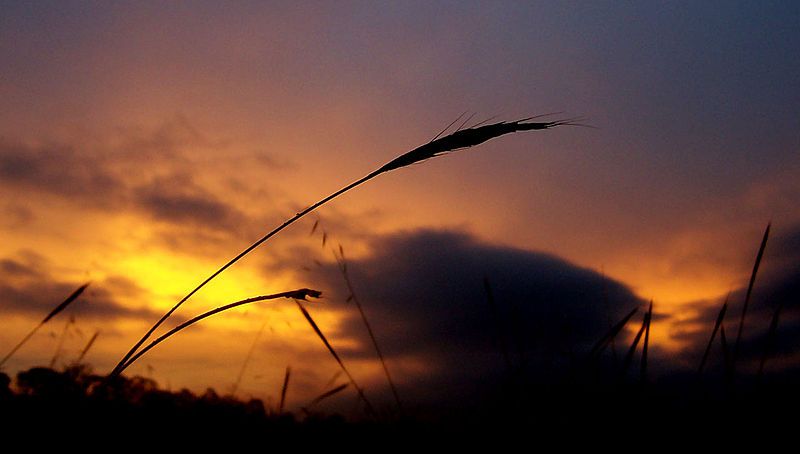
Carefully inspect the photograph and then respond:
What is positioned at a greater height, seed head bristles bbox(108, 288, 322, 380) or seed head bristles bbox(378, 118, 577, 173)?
seed head bristles bbox(378, 118, 577, 173)

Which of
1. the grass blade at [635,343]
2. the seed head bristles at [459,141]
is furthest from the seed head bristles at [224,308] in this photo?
the grass blade at [635,343]

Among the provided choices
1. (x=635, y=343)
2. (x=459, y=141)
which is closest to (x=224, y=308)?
(x=459, y=141)

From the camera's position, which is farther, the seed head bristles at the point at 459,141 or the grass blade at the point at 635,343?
the grass blade at the point at 635,343

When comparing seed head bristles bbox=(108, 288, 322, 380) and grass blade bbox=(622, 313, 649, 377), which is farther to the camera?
grass blade bbox=(622, 313, 649, 377)

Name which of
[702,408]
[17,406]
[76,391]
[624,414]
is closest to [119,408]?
[76,391]

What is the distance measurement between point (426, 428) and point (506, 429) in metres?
0.30

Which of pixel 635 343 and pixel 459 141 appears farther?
pixel 635 343

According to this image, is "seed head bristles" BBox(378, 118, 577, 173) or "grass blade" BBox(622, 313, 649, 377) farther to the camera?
"grass blade" BBox(622, 313, 649, 377)

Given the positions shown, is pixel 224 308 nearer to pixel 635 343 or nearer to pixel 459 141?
pixel 459 141

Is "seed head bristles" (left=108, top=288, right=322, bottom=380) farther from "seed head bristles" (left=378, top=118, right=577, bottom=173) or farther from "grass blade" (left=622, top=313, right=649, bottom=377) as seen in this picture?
"grass blade" (left=622, top=313, right=649, bottom=377)

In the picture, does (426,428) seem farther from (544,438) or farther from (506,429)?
(544,438)

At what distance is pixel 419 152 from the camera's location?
1.51 metres

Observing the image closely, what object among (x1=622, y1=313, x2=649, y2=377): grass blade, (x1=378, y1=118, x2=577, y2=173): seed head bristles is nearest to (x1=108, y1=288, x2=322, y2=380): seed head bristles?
(x1=378, y1=118, x2=577, y2=173): seed head bristles

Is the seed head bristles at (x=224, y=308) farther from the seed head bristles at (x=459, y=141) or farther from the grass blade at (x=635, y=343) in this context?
the grass blade at (x=635, y=343)
